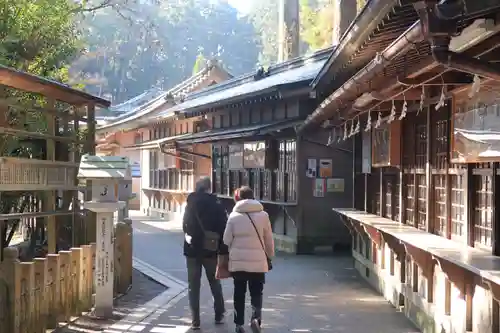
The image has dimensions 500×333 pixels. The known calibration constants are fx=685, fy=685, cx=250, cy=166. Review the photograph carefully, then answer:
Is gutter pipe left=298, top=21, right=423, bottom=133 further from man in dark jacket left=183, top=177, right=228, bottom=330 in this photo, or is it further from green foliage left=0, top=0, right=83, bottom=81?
green foliage left=0, top=0, right=83, bottom=81

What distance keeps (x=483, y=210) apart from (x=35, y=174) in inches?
250

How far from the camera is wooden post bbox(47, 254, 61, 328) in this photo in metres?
8.27

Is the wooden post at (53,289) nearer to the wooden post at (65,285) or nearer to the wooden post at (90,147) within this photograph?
the wooden post at (65,285)

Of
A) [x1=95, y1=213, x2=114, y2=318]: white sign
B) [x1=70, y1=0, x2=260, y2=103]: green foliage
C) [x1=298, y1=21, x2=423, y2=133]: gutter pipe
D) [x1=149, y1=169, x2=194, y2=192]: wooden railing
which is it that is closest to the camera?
[x1=298, y1=21, x2=423, y2=133]: gutter pipe

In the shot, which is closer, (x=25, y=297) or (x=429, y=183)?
(x=25, y=297)

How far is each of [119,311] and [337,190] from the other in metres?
9.31

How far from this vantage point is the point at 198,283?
→ 9383 millimetres

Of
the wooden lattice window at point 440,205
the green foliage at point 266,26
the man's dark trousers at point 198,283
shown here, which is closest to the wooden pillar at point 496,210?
the wooden lattice window at point 440,205

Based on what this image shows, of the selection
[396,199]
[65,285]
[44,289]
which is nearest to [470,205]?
[396,199]

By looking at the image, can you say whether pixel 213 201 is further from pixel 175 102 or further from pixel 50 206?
pixel 175 102

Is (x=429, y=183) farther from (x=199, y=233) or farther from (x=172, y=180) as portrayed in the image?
(x=172, y=180)

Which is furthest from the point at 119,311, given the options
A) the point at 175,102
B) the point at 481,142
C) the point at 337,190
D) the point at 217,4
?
the point at 217,4

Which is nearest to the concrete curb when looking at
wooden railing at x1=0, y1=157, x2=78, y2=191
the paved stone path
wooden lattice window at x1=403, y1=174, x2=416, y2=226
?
the paved stone path

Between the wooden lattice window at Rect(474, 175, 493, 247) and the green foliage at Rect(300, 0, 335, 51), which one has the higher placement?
the green foliage at Rect(300, 0, 335, 51)
